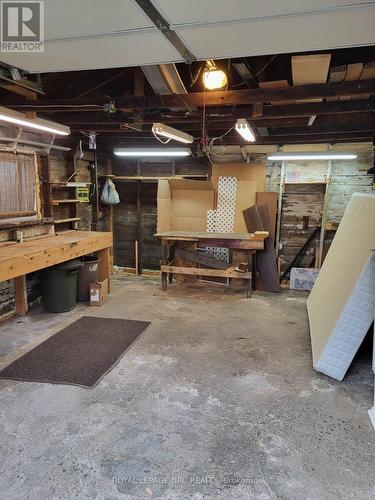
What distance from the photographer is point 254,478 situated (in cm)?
191

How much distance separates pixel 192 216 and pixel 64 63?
4221mm

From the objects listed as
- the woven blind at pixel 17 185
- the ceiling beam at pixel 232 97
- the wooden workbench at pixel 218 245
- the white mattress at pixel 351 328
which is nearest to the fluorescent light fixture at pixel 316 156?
the wooden workbench at pixel 218 245

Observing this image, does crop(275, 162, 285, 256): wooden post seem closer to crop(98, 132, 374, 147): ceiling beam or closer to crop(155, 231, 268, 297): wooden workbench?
crop(155, 231, 268, 297): wooden workbench

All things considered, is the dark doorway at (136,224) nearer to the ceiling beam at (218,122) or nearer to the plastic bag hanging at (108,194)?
the plastic bag hanging at (108,194)

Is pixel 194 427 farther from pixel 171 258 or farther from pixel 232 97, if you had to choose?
pixel 171 258

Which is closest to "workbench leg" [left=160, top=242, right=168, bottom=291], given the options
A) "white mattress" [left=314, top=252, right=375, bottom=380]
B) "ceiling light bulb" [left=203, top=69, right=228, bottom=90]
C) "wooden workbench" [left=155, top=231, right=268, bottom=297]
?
"wooden workbench" [left=155, top=231, right=268, bottom=297]

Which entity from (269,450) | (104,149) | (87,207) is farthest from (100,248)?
(269,450)

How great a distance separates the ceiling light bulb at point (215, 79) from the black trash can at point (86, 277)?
3.05 meters

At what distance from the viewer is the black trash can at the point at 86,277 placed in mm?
4895

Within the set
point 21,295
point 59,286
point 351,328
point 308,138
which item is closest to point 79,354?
point 59,286

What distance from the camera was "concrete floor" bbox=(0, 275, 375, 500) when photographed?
1870 mm

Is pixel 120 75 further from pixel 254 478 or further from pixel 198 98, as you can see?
pixel 254 478
